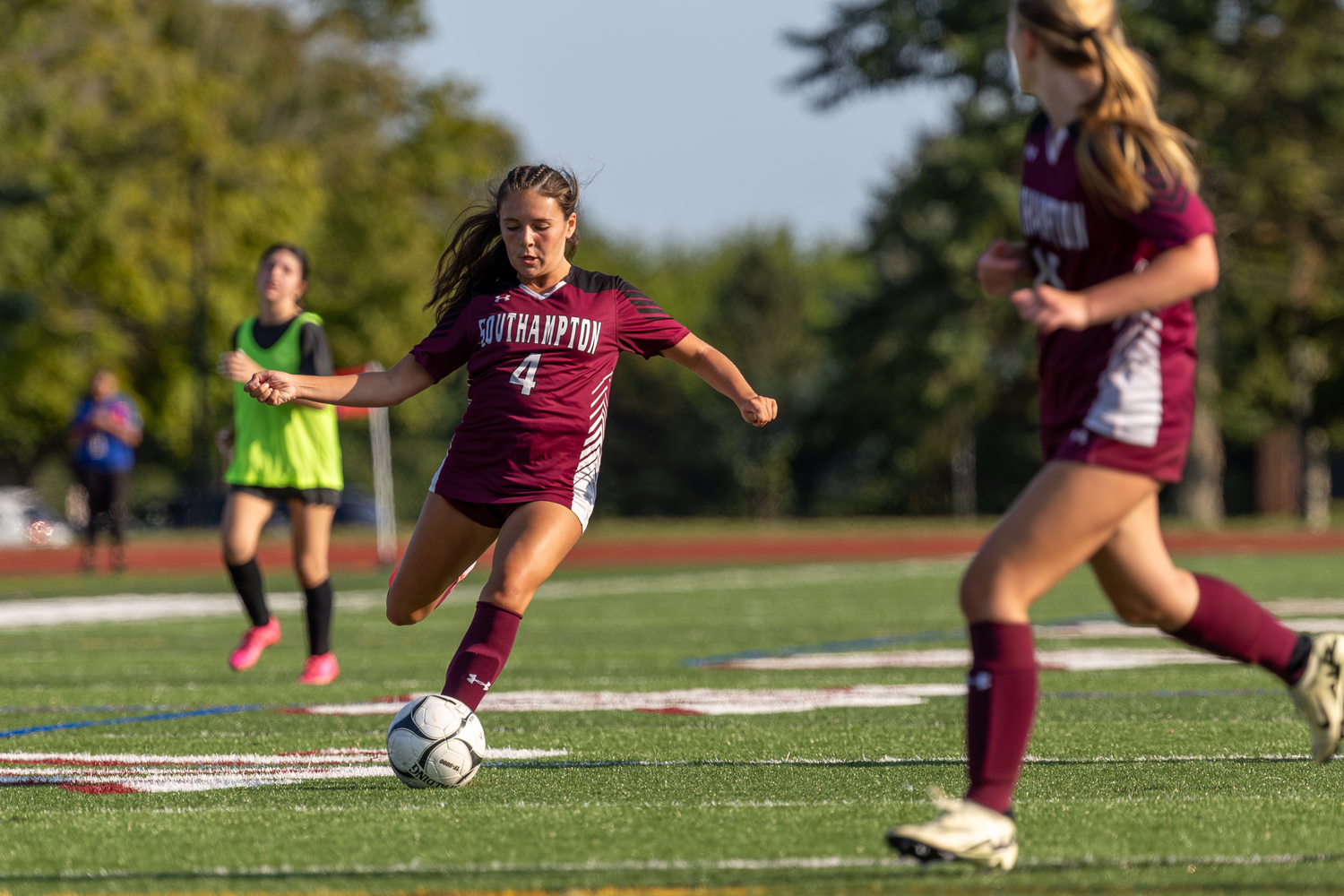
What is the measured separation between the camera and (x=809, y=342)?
6506 centimetres

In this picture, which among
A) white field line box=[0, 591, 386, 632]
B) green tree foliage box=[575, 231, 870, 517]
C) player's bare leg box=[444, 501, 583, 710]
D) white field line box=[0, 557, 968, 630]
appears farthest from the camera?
Result: green tree foliage box=[575, 231, 870, 517]

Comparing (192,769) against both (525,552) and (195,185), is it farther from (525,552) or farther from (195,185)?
(195,185)

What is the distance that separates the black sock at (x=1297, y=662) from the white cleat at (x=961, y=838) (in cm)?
98

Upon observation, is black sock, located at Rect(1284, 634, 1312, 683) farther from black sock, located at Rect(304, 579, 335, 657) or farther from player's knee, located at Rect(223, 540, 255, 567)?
player's knee, located at Rect(223, 540, 255, 567)

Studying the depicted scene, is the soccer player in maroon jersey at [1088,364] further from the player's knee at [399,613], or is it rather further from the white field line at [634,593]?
the white field line at [634,593]

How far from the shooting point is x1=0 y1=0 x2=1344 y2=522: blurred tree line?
36.2 m

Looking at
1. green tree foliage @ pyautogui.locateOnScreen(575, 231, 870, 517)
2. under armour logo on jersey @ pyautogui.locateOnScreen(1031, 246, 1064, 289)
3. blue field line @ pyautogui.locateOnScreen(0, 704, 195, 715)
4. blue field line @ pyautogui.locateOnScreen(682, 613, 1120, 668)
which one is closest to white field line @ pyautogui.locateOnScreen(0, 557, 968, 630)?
blue field line @ pyautogui.locateOnScreen(682, 613, 1120, 668)

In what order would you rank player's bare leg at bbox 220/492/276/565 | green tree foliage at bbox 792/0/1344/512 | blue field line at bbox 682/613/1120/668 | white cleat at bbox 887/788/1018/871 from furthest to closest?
green tree foliage at bbox 792/0/1344/512 < blue field line at bbox 682/613/1120/668 < player's bare leg at bbox 220/492/276/565 < white cleat at bbox 887/788/1018/871

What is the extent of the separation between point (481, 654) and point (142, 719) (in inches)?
99.4

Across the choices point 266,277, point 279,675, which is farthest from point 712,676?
point 266,277

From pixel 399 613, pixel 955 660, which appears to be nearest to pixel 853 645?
pixel 955 660

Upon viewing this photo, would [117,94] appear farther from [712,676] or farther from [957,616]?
[712,676]

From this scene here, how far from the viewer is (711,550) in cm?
2983

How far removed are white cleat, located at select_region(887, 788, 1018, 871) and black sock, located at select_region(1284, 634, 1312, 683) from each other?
98cm
